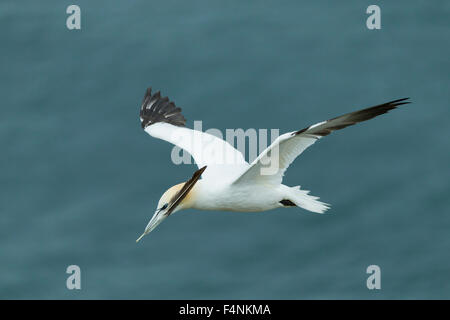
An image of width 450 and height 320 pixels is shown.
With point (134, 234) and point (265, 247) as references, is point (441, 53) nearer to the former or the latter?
point (265, 247)

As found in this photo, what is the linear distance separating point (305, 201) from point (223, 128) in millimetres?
5944

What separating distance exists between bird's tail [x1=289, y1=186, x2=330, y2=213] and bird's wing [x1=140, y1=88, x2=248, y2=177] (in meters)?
0.91

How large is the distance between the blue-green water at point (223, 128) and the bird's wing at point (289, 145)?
5432 millimetres

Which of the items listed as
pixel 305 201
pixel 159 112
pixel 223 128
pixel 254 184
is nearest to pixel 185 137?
pixel 159 112

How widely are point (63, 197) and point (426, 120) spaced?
20.8ft

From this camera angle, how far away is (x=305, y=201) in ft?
38.7

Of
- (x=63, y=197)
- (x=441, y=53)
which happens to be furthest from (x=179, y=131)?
(x=441, y=53)

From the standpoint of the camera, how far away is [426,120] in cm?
1814

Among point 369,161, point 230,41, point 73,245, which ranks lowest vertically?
point 73,245

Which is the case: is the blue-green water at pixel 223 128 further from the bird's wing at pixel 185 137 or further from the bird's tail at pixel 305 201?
the bird's tail at pixel 305 201

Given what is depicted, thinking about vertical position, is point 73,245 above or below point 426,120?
below

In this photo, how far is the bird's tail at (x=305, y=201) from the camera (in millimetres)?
11758
